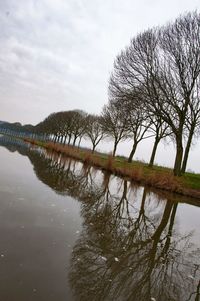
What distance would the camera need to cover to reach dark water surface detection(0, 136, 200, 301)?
4.22 meters

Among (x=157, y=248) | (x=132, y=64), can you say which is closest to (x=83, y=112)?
(x=132, y=64)

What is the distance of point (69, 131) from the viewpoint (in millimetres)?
70312

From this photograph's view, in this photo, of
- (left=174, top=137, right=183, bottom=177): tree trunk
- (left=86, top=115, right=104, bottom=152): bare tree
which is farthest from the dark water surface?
(left=86, top=115, right=104, bottom=152): bare tree

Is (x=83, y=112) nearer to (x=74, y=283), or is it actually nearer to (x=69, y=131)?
(x=69, y=131)

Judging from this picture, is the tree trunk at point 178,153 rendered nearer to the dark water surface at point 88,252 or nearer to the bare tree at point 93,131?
the dark water surface at point 88,252

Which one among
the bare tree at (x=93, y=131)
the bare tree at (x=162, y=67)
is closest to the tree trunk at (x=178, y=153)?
the bare tree at (x=162, y=67)

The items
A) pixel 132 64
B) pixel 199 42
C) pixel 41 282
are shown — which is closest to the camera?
pixel 41 282

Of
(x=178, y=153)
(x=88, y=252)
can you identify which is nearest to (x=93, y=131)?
(x=178, y=153)

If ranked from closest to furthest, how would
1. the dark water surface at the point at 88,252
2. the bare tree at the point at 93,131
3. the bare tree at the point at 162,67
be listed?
the dark water surface at the point at 88,252
the bare tree at the point at 162,67
the bare tree at the point at 93,131

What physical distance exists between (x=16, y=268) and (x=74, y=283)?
3.08ft

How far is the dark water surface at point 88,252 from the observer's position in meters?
4.22

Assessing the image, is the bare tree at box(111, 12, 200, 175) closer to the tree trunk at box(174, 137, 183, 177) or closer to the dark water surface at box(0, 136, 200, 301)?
the tree trunk at box(174, 137, 183, 177)

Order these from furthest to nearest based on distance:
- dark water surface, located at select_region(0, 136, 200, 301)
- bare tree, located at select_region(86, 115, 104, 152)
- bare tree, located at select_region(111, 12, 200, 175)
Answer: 1. bare tree, located at select_region(86, 115, 104, 152)
2. bare tree, located at select_region(111, 12, 200, 175)
3. dark water surface, located at select_region(0, 136, 200, 301)

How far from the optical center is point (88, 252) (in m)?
5.65
